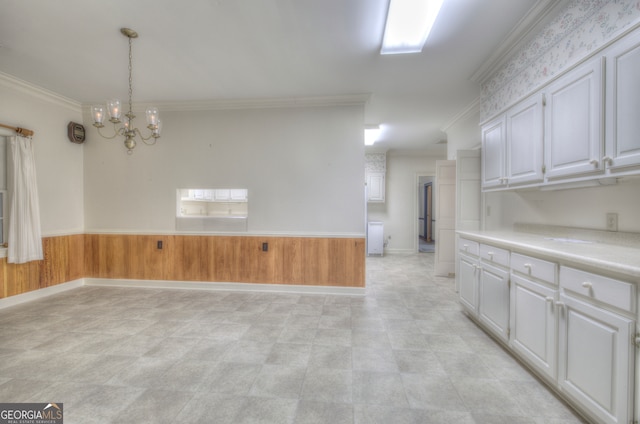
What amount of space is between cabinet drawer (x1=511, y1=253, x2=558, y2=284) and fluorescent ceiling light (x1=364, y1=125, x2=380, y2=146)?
11.4 feet

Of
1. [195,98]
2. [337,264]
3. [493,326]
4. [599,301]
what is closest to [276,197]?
[337,264]

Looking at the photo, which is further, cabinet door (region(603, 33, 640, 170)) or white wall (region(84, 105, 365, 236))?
white wall (region(84, 105, 365, 236))

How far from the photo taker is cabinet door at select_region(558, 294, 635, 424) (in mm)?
1215

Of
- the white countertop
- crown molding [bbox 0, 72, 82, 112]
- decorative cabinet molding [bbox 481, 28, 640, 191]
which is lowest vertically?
the white countertop

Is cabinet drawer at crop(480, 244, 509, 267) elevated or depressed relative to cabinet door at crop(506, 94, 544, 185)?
depressed

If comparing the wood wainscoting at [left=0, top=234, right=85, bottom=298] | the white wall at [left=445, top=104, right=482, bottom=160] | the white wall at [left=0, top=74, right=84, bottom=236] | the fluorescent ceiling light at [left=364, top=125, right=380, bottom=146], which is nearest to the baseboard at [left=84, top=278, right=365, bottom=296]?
the wood wainscoting at [left=0, top=234, right=85, bottom=298]

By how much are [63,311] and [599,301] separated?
4733 millimetres

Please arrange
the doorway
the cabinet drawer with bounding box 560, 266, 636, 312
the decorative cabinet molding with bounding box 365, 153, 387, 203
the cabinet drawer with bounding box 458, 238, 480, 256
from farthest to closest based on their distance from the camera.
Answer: the doorway → the decorative cabinet molding with bounding box 365, 153, 387, 203 → the cabinet drawer with bounding box 458, 238, 480, 256 → the cabinet drawer with bounding box 560, 266, 636, 312

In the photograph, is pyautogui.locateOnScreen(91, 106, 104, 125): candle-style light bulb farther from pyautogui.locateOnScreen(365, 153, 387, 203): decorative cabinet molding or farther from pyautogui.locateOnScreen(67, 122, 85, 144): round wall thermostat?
pyautogui.locateOnScreen(365, 153, 387, 203): decorative cabinet molding

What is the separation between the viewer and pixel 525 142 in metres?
2.31

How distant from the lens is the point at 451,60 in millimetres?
2773

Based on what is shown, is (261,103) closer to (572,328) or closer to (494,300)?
(494,300)

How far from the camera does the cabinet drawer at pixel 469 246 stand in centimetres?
259

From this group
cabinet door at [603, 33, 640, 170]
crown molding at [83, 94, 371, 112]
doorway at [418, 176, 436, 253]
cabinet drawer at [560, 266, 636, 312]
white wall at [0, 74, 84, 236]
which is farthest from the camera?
doorway at [418, 176, 436, 253]
